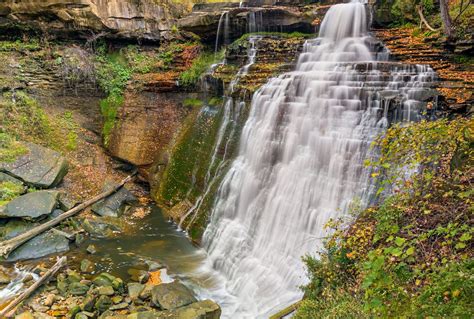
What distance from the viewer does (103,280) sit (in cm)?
724

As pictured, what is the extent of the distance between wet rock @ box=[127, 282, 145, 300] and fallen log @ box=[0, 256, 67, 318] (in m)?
1.83

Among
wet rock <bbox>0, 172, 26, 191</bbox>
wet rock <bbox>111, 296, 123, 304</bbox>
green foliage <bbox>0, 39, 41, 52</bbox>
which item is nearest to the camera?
wet rock <bbox>111, 296, 123, 304</bbox>

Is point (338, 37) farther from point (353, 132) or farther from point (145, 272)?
point (145, 272)

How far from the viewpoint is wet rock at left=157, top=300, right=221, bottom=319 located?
5.96m

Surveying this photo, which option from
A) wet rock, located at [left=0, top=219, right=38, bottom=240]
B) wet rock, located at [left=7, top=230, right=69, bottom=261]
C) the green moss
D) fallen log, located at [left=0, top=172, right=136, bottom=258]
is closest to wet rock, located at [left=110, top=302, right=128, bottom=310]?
wet rock, located at [left=7, top=230, right=69, bottom=261]

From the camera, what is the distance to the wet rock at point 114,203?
35.8 feet

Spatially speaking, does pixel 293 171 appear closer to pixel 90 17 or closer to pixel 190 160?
pixel 190 160

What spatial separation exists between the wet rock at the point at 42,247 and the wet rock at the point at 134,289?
290 centimetres

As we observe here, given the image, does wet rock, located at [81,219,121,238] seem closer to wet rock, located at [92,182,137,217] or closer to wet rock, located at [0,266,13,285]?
wet rock, located at [92,182,137,217]

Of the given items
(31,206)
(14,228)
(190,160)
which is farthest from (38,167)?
(190,160)

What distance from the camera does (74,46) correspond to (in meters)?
13.6

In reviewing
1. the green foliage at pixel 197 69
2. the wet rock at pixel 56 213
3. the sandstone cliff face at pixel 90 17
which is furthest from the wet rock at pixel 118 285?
the sandstone cliff face at pixel 90 17

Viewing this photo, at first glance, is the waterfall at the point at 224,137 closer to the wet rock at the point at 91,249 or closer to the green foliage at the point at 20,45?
the wet rock at the point at 91,249

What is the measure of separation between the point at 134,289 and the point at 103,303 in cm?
65
